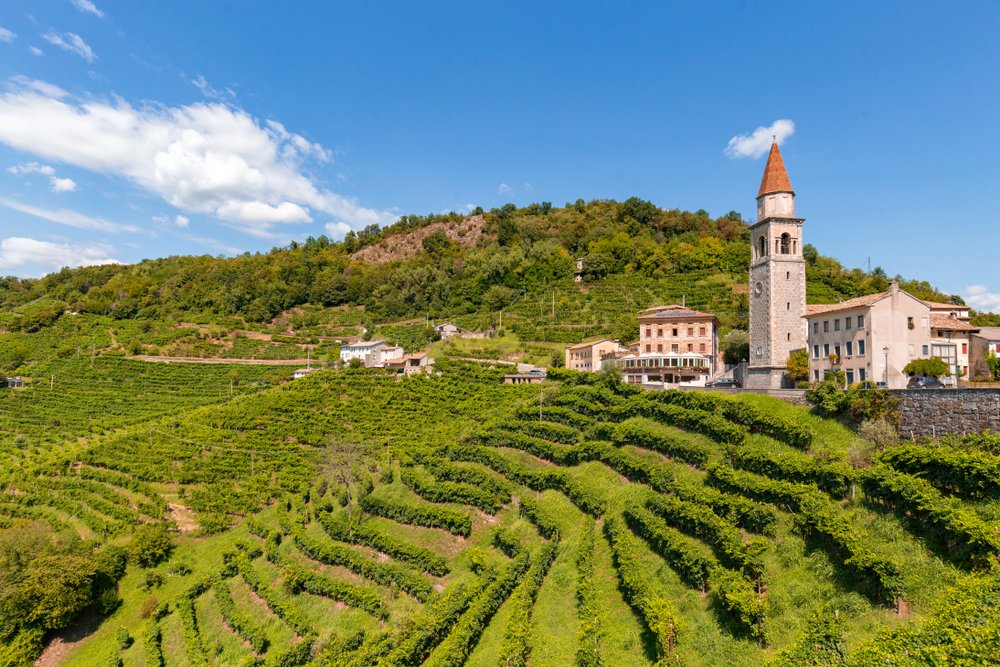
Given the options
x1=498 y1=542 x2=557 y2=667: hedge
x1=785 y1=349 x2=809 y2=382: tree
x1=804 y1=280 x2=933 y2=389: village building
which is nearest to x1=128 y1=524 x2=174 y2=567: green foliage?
x1=498 y1=542 x2=557 y2=667: hedge

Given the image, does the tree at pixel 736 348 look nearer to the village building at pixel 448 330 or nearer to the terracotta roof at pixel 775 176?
the terracotta roof at pixel 775 176

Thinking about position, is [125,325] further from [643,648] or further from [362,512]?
[643,648]

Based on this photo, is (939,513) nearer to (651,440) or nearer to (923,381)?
(651,440)

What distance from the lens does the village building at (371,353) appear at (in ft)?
219

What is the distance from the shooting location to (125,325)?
85000 millimetres

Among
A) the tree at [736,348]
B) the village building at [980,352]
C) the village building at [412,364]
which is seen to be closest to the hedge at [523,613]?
the tree at [736,348]

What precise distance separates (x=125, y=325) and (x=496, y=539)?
281ft

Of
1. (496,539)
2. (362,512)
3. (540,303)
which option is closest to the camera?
(496,539)

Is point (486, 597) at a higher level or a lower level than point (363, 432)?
lower

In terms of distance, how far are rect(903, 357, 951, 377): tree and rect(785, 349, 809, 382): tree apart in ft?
17.2

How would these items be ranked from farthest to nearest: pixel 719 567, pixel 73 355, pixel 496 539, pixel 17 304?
pixel 17 304
pixel 73 355
pixel 496 539
pixel 719 567

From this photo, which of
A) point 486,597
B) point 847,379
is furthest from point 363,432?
point 847,379

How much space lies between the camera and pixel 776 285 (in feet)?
108

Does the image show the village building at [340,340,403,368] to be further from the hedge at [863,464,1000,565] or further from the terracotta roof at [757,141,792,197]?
the hedge at [863,464,1000,565]
